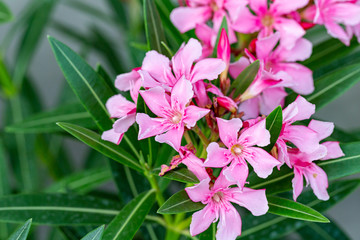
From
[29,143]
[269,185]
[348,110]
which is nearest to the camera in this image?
[269,185]

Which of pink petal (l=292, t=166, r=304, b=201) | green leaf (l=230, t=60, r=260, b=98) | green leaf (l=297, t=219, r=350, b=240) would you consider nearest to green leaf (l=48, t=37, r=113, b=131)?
green leaf (l=230, t=60, r=260, b=98)

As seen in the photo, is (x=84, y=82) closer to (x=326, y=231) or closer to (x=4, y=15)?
(x=4, y=15)

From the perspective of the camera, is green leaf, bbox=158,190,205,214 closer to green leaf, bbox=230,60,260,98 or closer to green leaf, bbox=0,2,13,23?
green leaf, bbox=230,60,260,98

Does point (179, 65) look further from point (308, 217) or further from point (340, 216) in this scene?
point (340, 216)

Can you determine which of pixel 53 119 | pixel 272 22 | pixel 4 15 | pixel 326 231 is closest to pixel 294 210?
pixel 272 22

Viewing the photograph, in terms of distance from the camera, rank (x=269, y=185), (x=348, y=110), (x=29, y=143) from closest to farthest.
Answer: (x=269, y=185) < (x=29, y=143) < (x=348, y=110)

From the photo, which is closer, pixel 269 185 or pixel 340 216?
pixel 269 185

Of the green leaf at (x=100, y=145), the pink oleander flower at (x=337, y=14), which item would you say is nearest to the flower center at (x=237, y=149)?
the green leaf at (x=100, y=145)

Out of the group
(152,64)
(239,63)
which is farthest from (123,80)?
(239,63)
